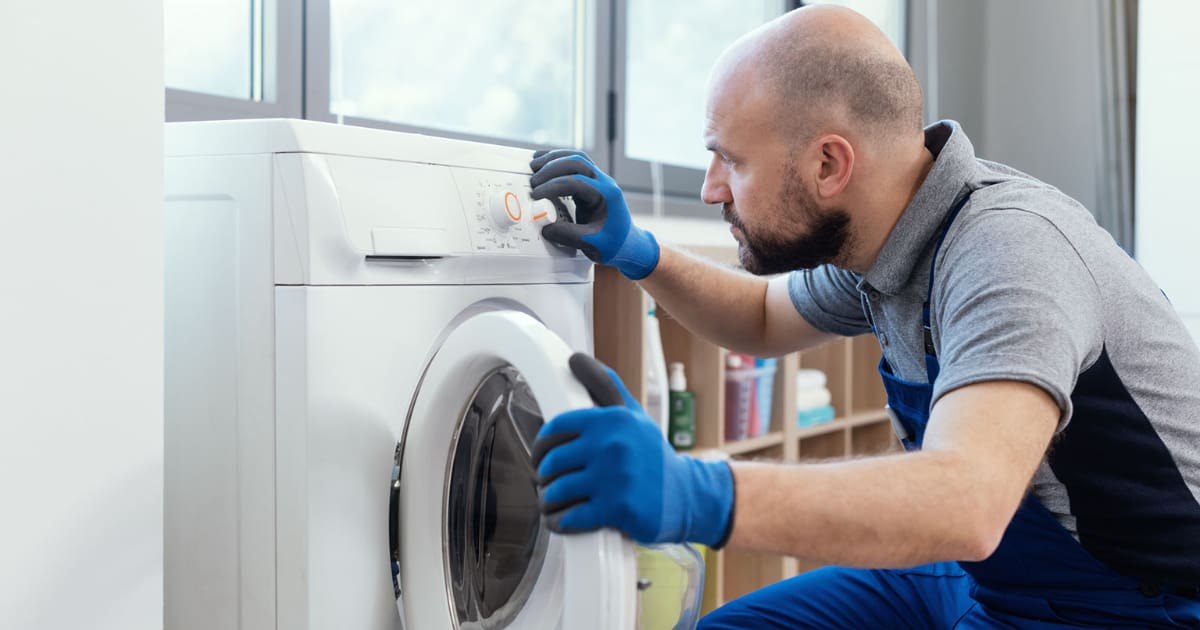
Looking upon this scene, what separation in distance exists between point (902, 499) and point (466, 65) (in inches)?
71.7

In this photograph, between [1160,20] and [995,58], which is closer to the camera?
[1160,20]

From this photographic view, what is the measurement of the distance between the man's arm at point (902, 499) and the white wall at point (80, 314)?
575 millimetres

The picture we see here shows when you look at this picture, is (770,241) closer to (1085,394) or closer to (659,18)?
(1085,394)

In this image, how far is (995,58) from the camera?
369cm

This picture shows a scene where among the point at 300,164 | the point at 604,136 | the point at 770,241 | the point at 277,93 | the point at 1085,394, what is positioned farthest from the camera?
the point at 604,136

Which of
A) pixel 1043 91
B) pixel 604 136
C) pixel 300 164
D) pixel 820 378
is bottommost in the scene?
pixel 820 378

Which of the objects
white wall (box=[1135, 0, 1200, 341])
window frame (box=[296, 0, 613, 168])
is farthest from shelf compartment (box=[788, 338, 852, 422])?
white wall (box=[1135, 0, 1200, 341])

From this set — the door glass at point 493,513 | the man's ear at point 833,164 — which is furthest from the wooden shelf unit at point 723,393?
the door glass at point 493,513

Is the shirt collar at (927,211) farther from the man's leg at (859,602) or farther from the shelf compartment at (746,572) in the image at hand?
the shelf compartment at (746,572)

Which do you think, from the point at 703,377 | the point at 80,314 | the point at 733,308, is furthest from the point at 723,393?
the point at 80,314

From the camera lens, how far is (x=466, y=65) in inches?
95.0

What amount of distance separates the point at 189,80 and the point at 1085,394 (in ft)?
5.08

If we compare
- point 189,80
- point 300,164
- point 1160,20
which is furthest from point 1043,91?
point 300,164

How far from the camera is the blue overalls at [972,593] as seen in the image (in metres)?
1.20
